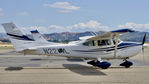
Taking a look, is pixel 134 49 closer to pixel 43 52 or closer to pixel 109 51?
pixel 109 51

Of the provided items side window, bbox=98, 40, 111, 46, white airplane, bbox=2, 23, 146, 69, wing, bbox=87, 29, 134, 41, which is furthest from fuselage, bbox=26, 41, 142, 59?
wing, bbox=87, 29, 134, 41

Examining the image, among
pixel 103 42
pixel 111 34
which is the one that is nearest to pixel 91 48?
pixel 103 42

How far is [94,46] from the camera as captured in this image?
11.1 m

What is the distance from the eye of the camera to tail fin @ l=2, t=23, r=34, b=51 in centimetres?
1026

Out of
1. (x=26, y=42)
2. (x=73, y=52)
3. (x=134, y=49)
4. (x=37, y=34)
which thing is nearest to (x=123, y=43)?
(x=134, y=49)

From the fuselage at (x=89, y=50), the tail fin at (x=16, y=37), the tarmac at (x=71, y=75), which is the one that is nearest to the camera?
the tarmac at (x=71, y=75)

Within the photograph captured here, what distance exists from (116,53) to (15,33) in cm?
593

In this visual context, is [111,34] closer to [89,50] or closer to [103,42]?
[103,42]

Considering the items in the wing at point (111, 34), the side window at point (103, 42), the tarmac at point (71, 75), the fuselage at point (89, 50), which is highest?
the wing at point (111, 34)

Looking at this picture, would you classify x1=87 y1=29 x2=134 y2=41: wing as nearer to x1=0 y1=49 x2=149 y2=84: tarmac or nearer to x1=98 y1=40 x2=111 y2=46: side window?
x1=98 y1=40 x2=111 y2=46: side window

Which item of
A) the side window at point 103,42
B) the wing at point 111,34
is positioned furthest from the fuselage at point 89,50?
the wing at point 111,34

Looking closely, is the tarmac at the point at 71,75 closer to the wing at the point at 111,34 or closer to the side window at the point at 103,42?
the side window at the point at 103,42

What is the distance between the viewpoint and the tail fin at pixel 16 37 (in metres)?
10.3

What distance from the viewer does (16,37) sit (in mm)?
10383
